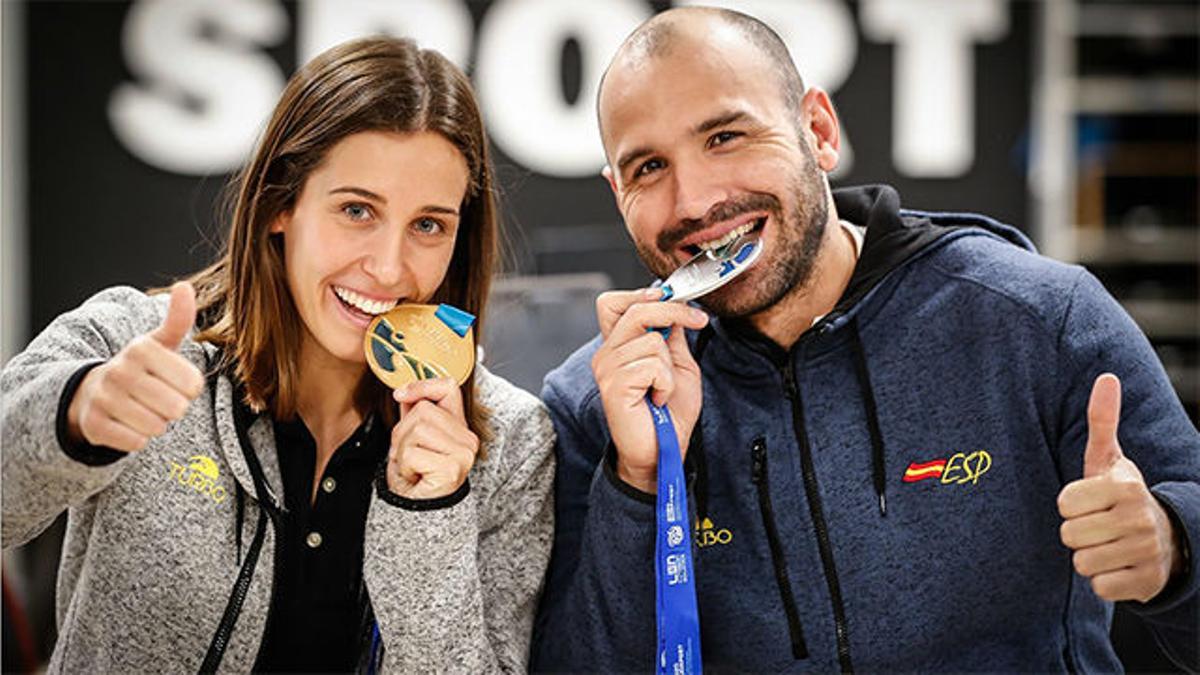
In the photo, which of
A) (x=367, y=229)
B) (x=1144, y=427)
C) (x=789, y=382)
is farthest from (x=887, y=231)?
(x=367, y=229)

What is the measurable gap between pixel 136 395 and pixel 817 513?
96 centimetres

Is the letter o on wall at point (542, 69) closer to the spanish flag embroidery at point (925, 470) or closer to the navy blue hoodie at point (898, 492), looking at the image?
the navy blue hoodie at point (898, 492)

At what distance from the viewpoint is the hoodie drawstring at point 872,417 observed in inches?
72.2

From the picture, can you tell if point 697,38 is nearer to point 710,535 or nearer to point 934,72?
point 710,535

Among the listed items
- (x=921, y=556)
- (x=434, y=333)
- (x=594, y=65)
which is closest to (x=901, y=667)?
(x=921, y=556)

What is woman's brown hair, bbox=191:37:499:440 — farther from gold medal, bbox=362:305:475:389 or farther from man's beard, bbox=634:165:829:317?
man's beard, bbox=634:165:829:317

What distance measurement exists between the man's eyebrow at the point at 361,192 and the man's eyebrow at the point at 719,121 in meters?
0.48

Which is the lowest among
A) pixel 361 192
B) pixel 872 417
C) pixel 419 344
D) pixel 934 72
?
pixel 872 417

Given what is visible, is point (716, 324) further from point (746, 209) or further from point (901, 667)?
point (901, 667)

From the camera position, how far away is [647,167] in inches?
76.8

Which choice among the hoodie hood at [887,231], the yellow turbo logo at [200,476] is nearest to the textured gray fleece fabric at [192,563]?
the yellow turbo logo at [200,476]

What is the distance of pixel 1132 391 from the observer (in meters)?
1.73

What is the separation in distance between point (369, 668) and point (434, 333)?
482mm

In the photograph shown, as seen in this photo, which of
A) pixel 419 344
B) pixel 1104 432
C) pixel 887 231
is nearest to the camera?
pixel 1104 432
